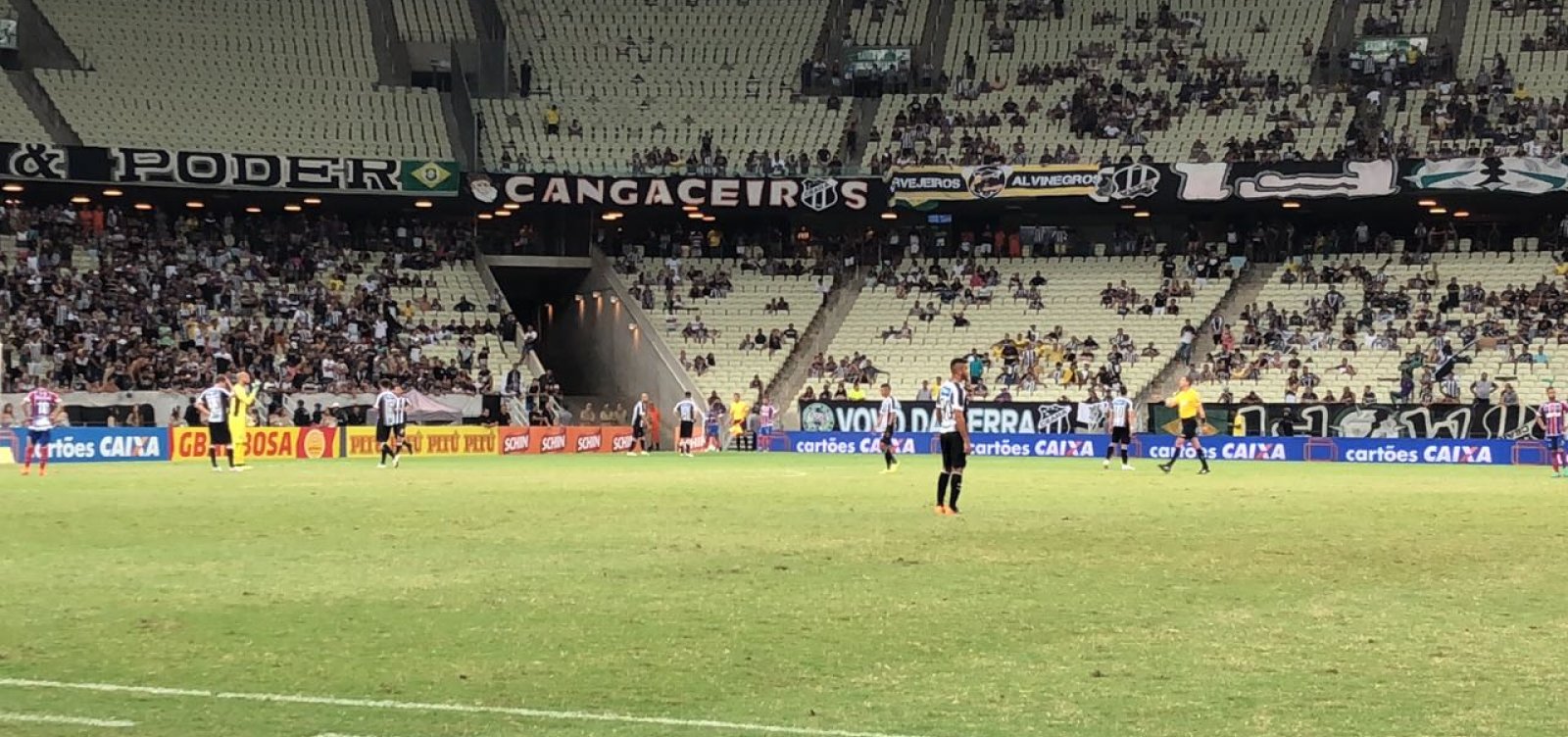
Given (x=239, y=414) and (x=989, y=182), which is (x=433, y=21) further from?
(x=239, y=414)

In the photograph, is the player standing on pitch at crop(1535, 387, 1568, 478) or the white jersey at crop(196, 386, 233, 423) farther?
the player standing on pitch at crop(1535, 387, 1568, 478)

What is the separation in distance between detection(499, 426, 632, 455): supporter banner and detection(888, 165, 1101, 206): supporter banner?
13.4m

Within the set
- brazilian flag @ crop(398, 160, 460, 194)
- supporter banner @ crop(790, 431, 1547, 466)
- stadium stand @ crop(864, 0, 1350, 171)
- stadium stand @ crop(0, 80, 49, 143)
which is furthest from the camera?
stadium stand @ crop(864, 0, 1350, 171)

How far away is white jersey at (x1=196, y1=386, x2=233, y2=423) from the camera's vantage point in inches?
1410

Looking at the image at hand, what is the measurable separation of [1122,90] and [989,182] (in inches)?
315

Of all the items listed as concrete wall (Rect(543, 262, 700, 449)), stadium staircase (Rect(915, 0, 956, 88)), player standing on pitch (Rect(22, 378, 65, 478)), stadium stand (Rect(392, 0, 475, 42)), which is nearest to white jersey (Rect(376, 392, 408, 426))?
player standing on pitch (Rect(22, 378, 65, 478))

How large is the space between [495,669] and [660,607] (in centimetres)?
297

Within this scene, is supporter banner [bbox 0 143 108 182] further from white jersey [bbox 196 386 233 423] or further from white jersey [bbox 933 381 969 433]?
white jersey [bbox 933 381 969 433]

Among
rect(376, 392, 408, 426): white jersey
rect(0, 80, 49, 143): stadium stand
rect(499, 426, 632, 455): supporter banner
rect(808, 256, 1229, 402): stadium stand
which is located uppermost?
rect(0, 80, 49, 143): stadium stand

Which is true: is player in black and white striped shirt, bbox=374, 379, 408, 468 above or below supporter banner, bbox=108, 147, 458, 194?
below

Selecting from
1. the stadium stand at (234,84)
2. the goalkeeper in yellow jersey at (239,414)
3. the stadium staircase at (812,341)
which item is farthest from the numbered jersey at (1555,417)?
the stadium stand at (234,84)

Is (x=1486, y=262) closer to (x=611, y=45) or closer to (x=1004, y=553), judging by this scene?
(x=611, y=45)

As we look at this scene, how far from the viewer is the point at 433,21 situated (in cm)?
6862

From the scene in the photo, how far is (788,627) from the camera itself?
1262cm
